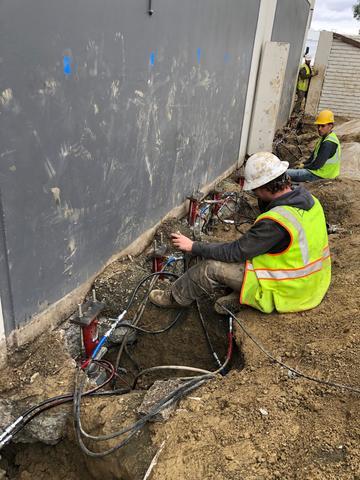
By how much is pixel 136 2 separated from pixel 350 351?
9.77ft

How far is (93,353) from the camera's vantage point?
287cm

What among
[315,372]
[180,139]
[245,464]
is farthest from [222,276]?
[180,139]

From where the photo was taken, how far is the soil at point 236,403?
1.92 m

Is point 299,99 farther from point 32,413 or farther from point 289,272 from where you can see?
point 32,413

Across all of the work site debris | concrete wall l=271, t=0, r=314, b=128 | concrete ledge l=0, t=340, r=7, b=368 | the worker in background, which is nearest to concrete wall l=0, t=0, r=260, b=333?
concrete ledge l=0, t=340, r=7, b=368

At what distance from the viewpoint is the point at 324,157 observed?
Answer: 5984mm

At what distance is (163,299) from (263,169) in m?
1.43

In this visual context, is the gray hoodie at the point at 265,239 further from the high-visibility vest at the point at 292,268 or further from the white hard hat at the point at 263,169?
the white hard hat at the point at 263,169

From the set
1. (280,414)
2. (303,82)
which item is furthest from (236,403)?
(303,82)

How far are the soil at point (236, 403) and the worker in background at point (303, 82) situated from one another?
41.5 ft

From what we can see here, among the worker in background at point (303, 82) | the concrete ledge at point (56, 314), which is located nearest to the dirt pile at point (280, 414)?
the concrete ledge at point (56, 314)

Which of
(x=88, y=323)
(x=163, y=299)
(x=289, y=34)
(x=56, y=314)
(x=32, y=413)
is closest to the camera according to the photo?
(x=32, y=413)

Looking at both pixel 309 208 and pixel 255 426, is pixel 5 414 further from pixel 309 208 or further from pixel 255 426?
pixel 309 208

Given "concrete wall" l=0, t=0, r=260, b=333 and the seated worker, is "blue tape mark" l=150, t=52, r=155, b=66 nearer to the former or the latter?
"concrete wall" l=0, t=0, r=260, b=333
